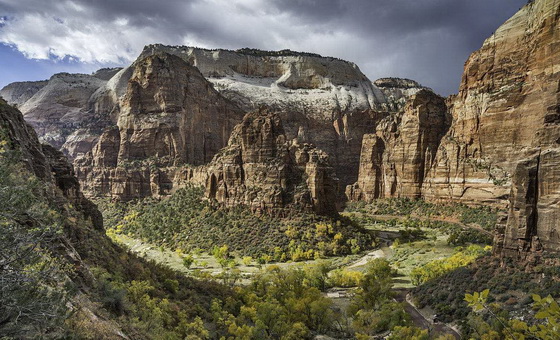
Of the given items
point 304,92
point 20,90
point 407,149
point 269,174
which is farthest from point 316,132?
point 20,90

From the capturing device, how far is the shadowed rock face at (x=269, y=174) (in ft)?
190

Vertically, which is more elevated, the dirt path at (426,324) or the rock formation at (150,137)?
the rock formation at (150,137)

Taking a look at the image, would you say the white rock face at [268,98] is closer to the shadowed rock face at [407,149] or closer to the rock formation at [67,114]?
the rock formation at [67,114]

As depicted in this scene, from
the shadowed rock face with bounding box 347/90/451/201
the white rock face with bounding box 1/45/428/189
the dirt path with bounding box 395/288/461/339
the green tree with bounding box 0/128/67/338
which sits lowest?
the dirt path with bounding box 395/288/461/339

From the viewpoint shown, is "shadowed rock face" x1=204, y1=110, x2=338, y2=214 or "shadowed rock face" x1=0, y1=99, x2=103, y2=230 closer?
"shadowed rock face" x1=0, y1=99, x2=103, y2=230

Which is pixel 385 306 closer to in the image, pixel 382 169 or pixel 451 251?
pixel 451 251

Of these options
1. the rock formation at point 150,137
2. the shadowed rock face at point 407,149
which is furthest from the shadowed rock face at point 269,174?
the shadowed rock face at point 407,149

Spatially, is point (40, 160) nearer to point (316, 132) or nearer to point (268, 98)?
point (316, 132)

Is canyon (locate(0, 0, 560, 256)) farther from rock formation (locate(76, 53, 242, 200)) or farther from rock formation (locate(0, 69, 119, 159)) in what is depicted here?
rock formation (locate(0, 69, 119, 159))

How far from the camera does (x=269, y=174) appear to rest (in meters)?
59.1

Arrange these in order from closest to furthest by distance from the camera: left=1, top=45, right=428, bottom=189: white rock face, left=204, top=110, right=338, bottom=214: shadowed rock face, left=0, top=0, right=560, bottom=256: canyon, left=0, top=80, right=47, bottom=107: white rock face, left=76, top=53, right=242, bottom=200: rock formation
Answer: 1. left=0, top=0, right=560, bottom=256: canyon
2. left=204, top=110, right=338, bottom=214: shadowed rock face
3. left=76, top=53, right=242, bottom=200: rock formation
4. left=1, top=45, right=428, bottom=189: white rock face
5. left=0, top=80, right=47, bottom=107: white rock face

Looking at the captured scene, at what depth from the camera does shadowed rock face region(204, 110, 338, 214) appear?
58031 millimetres

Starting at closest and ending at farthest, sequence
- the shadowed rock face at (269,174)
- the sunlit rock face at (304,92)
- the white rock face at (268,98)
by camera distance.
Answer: the shadowed rock face at (269,174) < the white rock face at (268,98) < the sunlit rock face at (304,92)

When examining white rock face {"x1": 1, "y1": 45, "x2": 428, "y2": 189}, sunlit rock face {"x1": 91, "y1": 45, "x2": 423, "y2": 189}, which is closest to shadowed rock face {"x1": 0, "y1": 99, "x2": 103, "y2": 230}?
white rock face {"x1": 1, "y1": 45, "x2": 428, "y2": 189}
